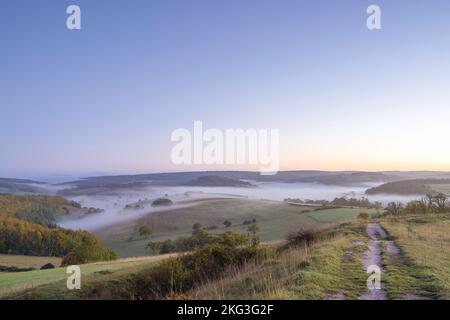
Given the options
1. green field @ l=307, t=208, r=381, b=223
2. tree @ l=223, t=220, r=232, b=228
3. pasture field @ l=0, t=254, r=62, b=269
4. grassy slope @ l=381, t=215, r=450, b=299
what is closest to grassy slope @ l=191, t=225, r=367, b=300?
grassy slope @ l=381, t=215, r=450, b=299

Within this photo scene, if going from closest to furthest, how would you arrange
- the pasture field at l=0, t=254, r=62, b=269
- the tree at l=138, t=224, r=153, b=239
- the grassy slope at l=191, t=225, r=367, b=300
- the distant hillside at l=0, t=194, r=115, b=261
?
the grassy slope at l=191, t=225, r=367, b=300 < the pasture field at l=0, t=254, r=62, b=269 < the distant hillside at l=0, t=194, r=115, b=261 < the tree at l=138, t=224, r=153, b=239

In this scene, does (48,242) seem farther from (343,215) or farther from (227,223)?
(343,215)

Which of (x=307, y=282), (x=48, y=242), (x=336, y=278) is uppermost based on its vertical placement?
(x=307, y=282)

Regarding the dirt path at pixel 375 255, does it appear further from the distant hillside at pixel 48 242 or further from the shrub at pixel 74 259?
the distant hillside at pixel 48 242

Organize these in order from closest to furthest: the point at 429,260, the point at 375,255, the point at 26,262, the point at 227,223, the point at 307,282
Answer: the point at 307,282 < the point at 429,260 < the point at 375,255 < the point at 26,262 < the point at 227,223

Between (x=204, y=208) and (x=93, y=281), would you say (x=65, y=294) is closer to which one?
(x=93, y=281)

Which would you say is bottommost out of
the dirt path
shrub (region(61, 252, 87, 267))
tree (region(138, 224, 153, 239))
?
tree (region(138, 224, 153, 239))

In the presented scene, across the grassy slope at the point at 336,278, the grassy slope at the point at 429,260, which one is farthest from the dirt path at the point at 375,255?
the grassy slope at the point at 429,260

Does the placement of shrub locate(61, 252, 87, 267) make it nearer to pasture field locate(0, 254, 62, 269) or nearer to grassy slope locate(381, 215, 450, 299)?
pasture field locate(0, 254, 62, 269)

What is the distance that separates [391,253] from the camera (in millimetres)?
19609

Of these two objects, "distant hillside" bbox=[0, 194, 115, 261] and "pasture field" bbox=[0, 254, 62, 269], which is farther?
"distant hillside" bbox=[0, 194, 115, 261]

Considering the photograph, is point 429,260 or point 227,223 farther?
point 227,223

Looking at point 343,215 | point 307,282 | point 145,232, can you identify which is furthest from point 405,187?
point 307,282
